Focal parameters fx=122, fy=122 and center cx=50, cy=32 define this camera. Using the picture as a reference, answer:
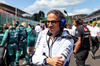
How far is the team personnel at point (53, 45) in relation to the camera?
1.44 m

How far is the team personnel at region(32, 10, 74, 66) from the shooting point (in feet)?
4.71

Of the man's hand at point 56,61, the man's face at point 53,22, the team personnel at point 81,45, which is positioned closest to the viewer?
the man's hand at point 56,61

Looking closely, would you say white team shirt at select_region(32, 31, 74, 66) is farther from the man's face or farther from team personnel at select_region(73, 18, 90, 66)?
team personnel at select_region(73, 18, 90, 66)

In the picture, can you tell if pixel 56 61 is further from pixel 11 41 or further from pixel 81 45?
pixel 11 41

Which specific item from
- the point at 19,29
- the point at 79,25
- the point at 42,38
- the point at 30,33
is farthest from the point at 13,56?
the point at 42,38

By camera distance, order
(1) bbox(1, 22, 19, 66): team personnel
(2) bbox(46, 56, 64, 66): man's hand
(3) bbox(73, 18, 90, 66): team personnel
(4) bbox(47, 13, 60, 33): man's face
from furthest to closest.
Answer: (1) bbox(1, 22, 19, 66): team personnel, (3) bbox(73, 18, 90, 66): team personnel, (4) bbox(47, 13, 60, 33): man's face, (2) bbox(46, 56, 64, 66): man's hand

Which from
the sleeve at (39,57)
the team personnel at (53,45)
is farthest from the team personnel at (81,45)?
the sleeve at (39,57)

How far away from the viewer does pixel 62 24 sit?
5.29 ft

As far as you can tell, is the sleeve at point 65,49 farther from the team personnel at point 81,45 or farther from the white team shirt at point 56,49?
the team personnel at point 81,45

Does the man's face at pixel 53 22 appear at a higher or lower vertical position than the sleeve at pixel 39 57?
higher

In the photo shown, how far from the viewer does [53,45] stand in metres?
1.49

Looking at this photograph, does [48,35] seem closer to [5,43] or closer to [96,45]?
[5,43]

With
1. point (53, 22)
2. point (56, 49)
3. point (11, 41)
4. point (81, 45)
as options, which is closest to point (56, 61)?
point (56, 49)

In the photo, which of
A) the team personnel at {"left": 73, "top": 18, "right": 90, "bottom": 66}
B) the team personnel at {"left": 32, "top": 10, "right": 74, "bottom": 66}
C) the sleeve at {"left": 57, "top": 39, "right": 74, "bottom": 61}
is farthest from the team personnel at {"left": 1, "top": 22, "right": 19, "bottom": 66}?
the sleeve at {"left": 57, "top": 39, "right": 74, "bottom": 61}
